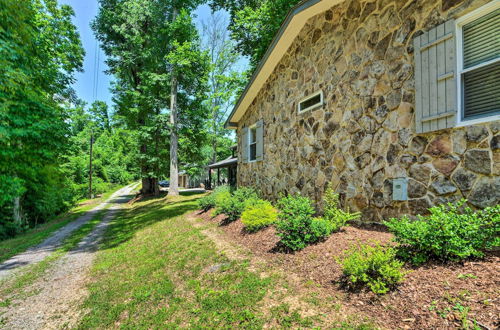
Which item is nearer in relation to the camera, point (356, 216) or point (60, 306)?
point (60, 306)

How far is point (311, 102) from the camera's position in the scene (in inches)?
263

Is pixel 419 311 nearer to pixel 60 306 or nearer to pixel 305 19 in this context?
pixel 60 306

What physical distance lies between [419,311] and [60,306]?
16.4 feet

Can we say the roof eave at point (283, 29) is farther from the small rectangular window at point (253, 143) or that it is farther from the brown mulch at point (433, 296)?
the brown mulch at point (433, 296)

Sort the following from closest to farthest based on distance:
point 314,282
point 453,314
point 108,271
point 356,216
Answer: point 453,314 → point 314,282 → point 356,216 → point 108,271

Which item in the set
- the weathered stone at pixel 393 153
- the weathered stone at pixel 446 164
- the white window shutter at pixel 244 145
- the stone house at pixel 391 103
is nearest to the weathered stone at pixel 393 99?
the stone house at pixel 391 103

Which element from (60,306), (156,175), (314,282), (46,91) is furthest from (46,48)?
(314,282)

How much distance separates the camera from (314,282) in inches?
127

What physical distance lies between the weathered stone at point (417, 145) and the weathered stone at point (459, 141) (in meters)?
0.41

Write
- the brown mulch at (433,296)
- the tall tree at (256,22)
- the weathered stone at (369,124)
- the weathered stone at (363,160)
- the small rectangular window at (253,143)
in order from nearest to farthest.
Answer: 1. the brown mulch at (433,296)
2. the weathered stone at (369,124)
3. the weathered stone at (363,160)
4. the small rectangular window at (253,143)
5. the tall tree at (256,22)

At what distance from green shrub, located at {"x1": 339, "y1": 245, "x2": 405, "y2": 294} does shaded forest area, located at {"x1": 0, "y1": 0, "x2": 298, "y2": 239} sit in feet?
27.7

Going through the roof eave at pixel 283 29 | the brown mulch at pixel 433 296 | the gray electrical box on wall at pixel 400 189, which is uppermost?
the roof eave at pixel 283 29

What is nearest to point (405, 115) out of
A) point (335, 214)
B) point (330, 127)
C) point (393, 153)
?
point (393, 153)

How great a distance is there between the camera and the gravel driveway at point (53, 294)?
366 centimetres
